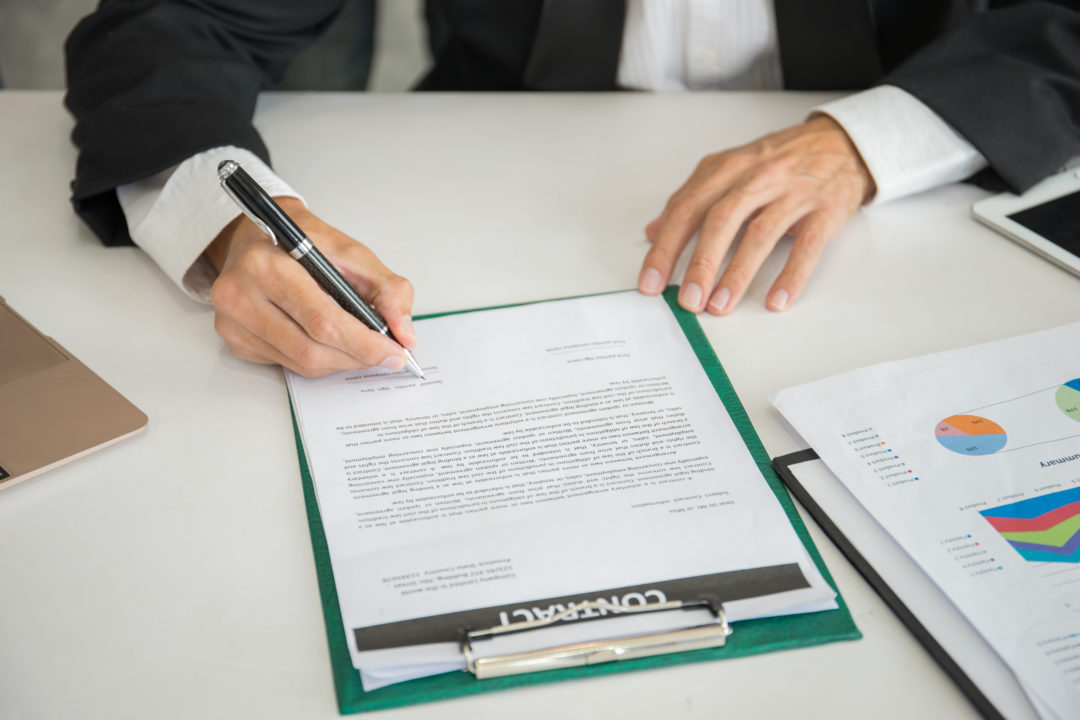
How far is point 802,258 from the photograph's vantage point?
2.73ft

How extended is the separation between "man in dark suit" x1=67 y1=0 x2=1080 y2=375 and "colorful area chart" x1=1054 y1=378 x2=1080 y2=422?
0.79 feet

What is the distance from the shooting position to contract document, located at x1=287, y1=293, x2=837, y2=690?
0.54 metres

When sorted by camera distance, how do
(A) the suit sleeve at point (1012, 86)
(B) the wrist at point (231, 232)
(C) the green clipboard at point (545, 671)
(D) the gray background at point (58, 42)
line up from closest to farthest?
(C) the green clipboard at point (545, 671) → (B) the wrist at point (231, 232) → (A) the suit sleeve at point (1012, 86) → (D) the gray background at point (58, 42)

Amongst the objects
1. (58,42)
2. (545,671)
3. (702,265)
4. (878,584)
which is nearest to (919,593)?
(878,584)

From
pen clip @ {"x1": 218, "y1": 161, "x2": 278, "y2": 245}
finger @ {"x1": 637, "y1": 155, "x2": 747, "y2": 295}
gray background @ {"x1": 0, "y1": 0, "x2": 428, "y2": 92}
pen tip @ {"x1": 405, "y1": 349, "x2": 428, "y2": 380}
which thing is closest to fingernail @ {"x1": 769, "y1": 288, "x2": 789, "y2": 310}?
finger @ {"x1": 637, "y1": 155, "x2": 747, "y2": 295}

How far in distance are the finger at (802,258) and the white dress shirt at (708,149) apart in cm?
11

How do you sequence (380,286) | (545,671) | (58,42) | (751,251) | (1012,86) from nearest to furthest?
(545,671) → (380,286) → (751,251) → (1012,86) → (58,42)

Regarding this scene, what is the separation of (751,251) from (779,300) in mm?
63

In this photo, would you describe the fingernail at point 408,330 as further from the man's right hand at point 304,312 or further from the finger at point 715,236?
the finger at point 715,236

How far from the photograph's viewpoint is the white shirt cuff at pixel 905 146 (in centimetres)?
92

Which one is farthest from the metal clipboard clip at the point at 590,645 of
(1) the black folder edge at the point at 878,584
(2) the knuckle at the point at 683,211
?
(2) the knuckle at the point at 683,211

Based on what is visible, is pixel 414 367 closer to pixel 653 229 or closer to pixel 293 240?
pixel 293 240

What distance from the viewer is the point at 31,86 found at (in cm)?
255

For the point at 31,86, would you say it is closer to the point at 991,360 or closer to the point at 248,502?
the point at 248,502
